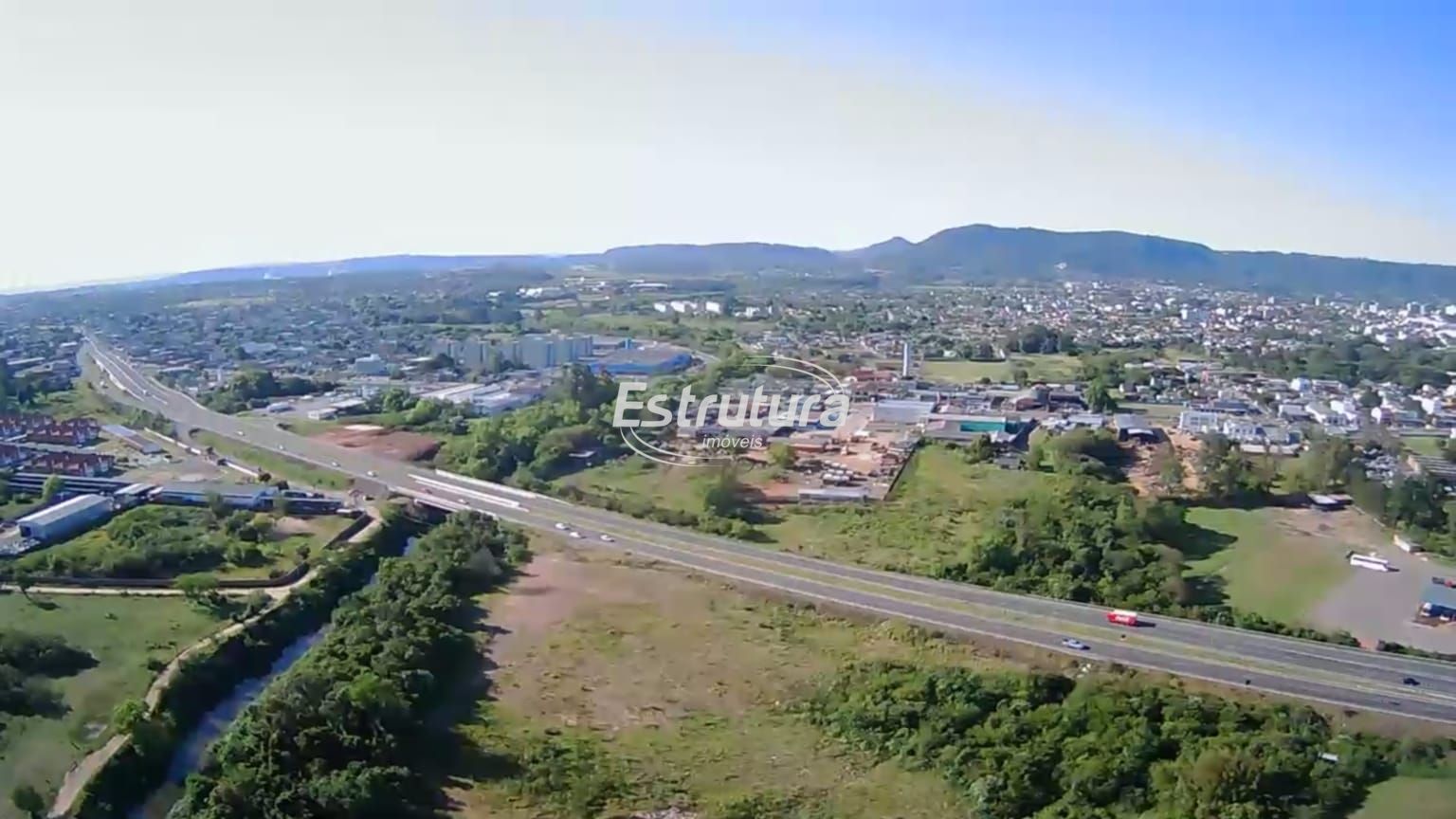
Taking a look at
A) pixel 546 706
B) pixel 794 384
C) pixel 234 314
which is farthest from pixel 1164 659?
pixel 234 314

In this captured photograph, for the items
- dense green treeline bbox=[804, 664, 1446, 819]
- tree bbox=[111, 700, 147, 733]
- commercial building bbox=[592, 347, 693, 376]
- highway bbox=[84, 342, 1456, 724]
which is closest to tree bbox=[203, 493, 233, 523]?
highway bbox=[84, 342, 1456, 724]

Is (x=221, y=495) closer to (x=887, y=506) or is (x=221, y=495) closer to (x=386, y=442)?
(x=386, y=442)

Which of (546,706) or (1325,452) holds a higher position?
(1325,452)

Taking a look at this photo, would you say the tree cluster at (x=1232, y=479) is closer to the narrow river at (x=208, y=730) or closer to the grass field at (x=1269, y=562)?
the grass field at (x=1269, y=562)

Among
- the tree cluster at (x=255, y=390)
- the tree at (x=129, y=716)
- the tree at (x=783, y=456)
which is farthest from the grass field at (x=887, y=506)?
the tree cluster at (x=255, y=390)

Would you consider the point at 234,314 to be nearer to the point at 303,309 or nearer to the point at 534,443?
the point at 303,309

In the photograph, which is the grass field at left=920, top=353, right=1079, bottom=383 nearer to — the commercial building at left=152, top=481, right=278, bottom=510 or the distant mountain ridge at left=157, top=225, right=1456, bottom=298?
the commercial building at left=152, top=481, right=278, bottom=510
